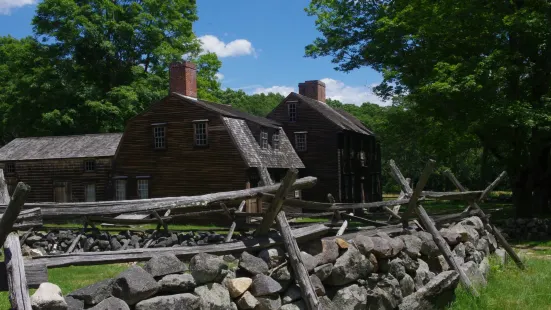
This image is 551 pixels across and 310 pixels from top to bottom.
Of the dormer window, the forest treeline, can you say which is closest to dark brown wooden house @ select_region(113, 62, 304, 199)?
the dormer window

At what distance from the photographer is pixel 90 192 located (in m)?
31.8

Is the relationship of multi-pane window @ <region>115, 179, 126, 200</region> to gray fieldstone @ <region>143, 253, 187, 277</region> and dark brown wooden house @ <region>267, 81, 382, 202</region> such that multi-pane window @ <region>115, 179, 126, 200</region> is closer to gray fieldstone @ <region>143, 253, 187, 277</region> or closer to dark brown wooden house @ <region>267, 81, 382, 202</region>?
dark brown wooden house @ <region>267, 81, 382, 202</region>

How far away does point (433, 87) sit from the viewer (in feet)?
62.2

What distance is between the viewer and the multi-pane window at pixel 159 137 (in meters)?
29.1

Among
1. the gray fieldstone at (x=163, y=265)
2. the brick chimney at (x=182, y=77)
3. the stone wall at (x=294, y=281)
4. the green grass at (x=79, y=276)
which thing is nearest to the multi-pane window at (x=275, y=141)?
the brick chimney at (x=182, y=77)

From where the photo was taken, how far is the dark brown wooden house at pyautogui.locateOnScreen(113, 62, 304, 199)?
27234mm

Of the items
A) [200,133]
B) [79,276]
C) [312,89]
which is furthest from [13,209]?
[312,89]

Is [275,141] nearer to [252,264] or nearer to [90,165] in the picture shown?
[90,165]

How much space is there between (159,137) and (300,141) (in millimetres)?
9841

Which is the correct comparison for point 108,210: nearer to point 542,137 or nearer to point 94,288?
point 94,288

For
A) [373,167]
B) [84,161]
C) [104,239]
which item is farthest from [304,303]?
[373,167]

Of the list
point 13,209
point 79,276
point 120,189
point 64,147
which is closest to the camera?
point 13,209

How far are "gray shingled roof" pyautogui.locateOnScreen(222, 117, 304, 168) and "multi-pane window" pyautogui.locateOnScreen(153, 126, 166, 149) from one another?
3794mm

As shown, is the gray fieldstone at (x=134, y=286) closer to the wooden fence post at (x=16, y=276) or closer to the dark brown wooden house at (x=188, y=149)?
the wooden fence post at (x=16, y=276)
